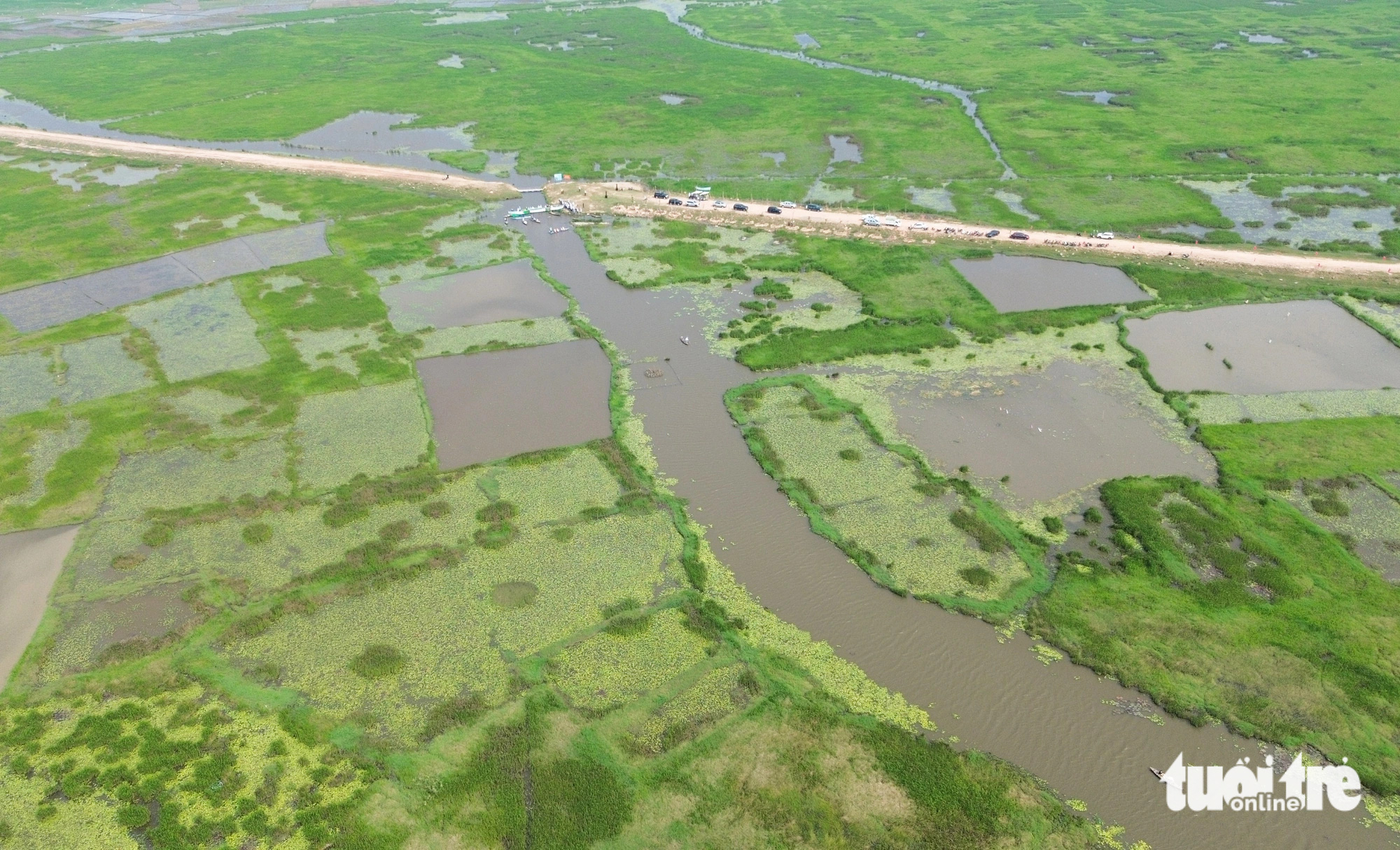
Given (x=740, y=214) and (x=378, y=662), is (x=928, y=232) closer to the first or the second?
(x=740, y=214)

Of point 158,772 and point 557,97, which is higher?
point 557,97

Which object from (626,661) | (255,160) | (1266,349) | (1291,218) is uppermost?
(255,160)

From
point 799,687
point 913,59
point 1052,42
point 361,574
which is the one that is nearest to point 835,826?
point 799,687

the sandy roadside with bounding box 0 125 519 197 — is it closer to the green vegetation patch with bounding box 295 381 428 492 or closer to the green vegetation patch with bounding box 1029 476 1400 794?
the green vegetation patch with bounding box 295 381 428 492

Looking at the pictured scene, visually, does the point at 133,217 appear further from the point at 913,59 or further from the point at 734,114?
the point at 913,59

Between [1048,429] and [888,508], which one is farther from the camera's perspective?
[1048,429]

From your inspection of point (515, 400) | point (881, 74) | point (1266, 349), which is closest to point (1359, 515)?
point (1266, 349)
